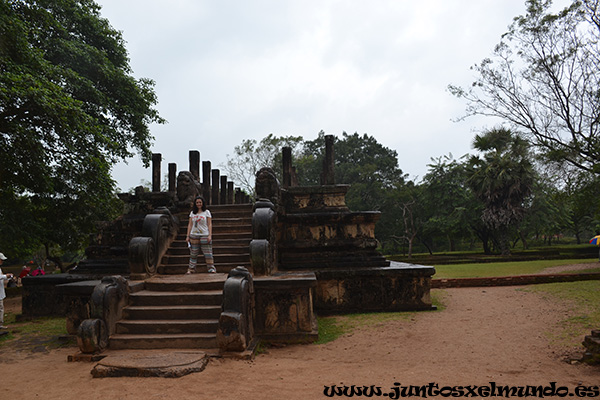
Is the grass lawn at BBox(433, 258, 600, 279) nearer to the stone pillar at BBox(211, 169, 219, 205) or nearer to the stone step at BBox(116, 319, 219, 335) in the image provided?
the stone pillar at BBox(211, 169, 219, 205)

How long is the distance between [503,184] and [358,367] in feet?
76.2

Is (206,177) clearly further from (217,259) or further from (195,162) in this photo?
(217,259)

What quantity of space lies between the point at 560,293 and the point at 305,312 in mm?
6378

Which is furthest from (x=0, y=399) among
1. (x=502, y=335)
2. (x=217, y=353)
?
(x=502, y=335)

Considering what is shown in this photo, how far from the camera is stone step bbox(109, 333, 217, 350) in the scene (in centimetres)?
466

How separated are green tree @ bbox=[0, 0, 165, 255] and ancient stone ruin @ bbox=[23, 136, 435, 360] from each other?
84.7 inches

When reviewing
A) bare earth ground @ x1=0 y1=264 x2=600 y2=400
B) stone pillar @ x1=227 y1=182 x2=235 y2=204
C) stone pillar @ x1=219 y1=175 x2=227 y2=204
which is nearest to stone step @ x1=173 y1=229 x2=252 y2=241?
bare earth ground @ x1=0 y1=264 x2=600 y2=400

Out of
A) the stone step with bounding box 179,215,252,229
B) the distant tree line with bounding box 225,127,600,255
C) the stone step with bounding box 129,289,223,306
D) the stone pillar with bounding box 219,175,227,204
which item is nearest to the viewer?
the stone step with bounding box 129,289,223,306

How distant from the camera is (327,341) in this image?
536 centimetres

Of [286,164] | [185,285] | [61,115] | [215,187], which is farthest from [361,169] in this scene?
[185,285]

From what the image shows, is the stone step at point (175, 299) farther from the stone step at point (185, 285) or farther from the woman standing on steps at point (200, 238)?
the woman standing on steps at point (200, 238)

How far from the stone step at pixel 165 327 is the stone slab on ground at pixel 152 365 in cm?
53

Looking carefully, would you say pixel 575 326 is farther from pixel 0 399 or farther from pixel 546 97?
pixel 546 97

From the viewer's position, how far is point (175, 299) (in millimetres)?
5250
